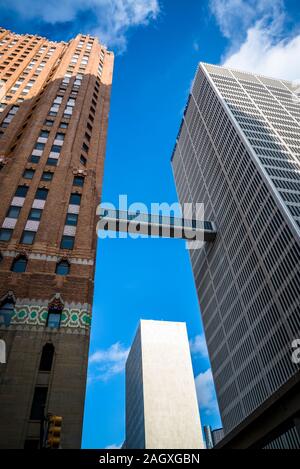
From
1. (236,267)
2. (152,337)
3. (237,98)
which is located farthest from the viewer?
(152,337)

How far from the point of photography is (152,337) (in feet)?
500

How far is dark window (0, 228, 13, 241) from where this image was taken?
31.9 m

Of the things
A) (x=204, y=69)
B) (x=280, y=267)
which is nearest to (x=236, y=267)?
(x=280, y=267)

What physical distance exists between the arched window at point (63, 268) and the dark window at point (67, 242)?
1826 mm

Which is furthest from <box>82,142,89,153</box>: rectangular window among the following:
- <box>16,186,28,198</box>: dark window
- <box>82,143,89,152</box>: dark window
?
<box>16,186,28,198</box>: dark window

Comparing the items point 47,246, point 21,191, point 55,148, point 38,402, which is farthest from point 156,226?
point 38,402

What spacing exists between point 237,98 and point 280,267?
1767 inches

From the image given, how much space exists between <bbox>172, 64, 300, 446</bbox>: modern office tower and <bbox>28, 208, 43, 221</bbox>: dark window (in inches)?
1046

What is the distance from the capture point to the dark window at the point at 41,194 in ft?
121

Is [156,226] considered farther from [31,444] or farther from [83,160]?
[31,444]

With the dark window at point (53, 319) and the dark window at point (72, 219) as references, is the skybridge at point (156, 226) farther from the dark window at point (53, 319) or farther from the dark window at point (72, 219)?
the dark window at point (53, 319)

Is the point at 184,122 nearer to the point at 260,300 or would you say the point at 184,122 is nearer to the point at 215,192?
the point at 215,192

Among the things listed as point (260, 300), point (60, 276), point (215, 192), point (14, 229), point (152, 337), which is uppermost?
point (152, 337)

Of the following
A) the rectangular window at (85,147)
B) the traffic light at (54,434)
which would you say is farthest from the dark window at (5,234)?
the traffic light at (54,434)
